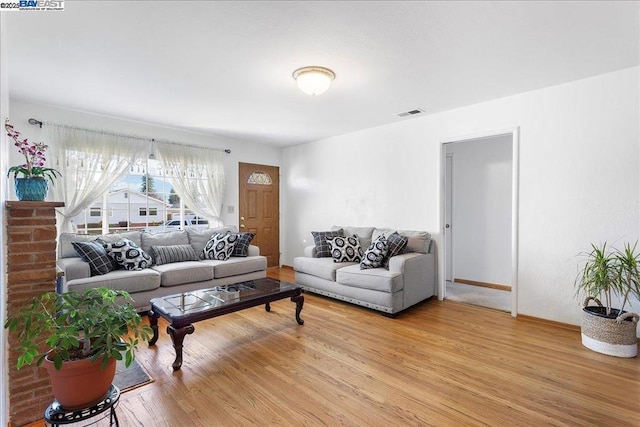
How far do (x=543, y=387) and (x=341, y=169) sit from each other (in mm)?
3839

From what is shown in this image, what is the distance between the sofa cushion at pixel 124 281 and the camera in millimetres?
3006

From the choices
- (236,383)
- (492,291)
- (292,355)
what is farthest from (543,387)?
(492,291)

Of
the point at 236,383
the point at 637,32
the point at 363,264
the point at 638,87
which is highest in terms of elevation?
the point at 637,32

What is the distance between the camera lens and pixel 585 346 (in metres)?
2.58

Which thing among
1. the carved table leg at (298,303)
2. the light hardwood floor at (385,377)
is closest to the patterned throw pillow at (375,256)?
the light hardwood floor at (385,377)

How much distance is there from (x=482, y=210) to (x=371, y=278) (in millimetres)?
2486

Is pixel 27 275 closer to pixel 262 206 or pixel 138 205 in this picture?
pixel 138 205

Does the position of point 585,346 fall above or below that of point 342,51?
below

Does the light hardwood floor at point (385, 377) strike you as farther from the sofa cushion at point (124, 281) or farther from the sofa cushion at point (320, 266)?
the sofa cushion at point (320, 266)

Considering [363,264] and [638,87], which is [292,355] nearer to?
[363,264]

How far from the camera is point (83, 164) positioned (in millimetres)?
3867

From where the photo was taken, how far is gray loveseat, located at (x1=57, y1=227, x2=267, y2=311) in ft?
10.2

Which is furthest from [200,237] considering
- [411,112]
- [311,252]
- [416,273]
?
[411,112]

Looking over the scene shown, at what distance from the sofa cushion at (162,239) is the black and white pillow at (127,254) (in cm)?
37
